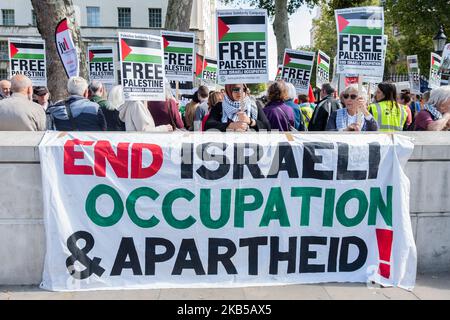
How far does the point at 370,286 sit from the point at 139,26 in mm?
50645

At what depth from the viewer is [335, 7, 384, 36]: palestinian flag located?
223 inches

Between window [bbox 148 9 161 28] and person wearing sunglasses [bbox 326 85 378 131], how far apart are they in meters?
49.0

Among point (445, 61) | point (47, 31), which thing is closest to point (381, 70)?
point (445, 61)

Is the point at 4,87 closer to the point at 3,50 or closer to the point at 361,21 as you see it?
the point at 361,21

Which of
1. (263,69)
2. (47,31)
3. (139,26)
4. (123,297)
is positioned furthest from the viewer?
(139,26)

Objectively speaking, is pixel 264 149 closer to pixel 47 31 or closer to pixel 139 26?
pixel 47 31

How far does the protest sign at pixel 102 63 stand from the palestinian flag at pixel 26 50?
Answer: 1.33 meters

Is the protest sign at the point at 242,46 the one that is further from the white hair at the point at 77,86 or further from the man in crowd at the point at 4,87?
the man in crowd at the point at 4,87

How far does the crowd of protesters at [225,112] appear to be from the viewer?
5.49 meters

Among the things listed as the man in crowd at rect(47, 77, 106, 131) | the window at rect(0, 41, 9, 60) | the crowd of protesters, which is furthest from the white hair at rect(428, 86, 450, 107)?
the window at rect(0, 41, 9, 60)

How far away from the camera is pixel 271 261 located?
4566 mm

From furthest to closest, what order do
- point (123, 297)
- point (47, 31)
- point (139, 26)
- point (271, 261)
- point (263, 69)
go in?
point (139, 26), point (47, 31), point (263, 69), point (271, 261), point (123, 297)

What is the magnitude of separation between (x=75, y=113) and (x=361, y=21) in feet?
11.9

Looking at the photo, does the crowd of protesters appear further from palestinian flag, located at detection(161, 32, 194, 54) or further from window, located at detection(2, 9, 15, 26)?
window, located at detection(2, 9, 15, 26)
